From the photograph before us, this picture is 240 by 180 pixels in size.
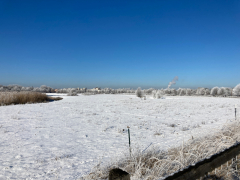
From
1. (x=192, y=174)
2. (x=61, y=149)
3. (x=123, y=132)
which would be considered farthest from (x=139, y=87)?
(x=192, y=174)

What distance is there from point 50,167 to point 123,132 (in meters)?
3.94

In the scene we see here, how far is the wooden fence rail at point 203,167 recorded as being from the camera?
59.4 inches

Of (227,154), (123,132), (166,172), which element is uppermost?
(227,154)

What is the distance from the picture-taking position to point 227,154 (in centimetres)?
217

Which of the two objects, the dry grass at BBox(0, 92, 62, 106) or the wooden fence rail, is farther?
→ the dry grass at BBox(0, 92, 62, 106)

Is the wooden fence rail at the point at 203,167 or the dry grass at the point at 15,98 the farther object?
the dry grass at the point at 15,98

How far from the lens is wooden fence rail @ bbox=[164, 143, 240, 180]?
1.51 metres

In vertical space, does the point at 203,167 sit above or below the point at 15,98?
below

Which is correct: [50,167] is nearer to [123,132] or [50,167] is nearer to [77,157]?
[77,157]

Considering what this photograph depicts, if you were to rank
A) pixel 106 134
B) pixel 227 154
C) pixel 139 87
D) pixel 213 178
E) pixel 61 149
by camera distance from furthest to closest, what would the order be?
pixel 139 87, pixel 106 134, pixel 61 149, pixel 213 178, pixel 227 154

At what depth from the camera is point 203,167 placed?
1774 millimetres

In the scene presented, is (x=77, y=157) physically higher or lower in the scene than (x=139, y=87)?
lower

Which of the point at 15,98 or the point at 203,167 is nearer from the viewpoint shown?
the point at 203,167

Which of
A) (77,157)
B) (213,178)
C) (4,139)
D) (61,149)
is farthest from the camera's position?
(4,139)
